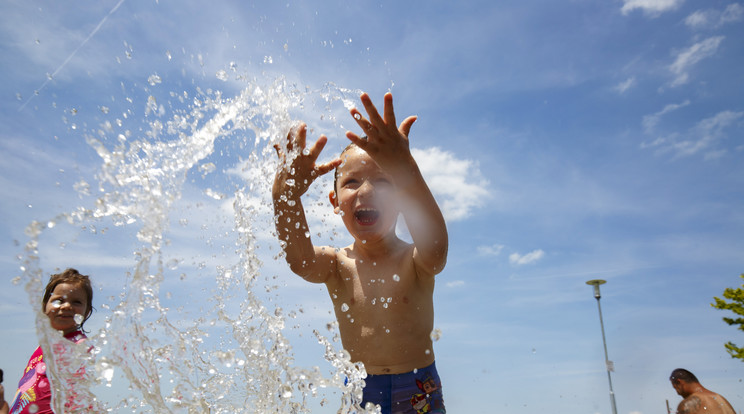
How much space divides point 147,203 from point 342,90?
1496 mm

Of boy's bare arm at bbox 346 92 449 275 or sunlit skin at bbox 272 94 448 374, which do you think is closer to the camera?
boy's bare arm at bbox 346 92 449 275

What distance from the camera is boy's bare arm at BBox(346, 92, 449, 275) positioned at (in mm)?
2762

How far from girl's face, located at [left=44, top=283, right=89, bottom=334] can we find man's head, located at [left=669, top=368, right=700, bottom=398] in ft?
30.9

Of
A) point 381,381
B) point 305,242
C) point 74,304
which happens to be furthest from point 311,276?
point 74,304

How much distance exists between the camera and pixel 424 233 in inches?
123

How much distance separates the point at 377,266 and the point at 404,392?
0.87 meters

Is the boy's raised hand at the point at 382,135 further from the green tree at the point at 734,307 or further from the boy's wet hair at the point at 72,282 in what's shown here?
the green tree at the point at 734,307

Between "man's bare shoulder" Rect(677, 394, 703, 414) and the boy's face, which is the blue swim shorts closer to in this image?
the boy's face

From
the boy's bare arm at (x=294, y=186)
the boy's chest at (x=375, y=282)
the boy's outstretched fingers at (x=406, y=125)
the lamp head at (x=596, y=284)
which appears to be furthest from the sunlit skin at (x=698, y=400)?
the lamp head at (x=596, y=284)

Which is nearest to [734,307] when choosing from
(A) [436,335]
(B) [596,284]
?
(B) [596,284]

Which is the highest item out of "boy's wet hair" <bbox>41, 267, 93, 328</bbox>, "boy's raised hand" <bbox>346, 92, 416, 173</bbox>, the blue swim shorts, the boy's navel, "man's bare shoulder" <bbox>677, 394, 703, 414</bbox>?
"boy's raised hand" <bbox>346, 92, 416, 173</bbox>

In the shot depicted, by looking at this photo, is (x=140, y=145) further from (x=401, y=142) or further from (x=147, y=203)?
(x=401, y=142)

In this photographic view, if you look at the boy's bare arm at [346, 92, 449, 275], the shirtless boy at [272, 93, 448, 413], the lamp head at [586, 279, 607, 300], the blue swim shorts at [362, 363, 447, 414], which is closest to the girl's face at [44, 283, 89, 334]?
Answer: the shirtless boy at [272, 93, 448, 413]

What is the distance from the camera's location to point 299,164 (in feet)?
10.9
